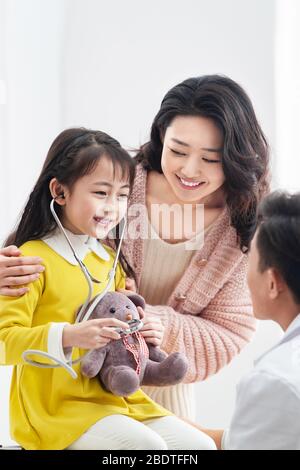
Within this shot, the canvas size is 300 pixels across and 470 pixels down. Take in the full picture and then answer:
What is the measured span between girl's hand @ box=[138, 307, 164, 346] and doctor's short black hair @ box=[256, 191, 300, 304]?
273mm

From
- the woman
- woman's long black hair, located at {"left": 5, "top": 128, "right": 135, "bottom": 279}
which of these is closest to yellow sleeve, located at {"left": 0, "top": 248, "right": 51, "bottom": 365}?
woman's long black hair, located at {"left": 5, "top": 128, "right": 135, "bottom": 279}

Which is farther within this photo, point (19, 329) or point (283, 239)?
point (19, 329)

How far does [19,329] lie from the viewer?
44.8 inches

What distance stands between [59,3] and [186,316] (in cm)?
64

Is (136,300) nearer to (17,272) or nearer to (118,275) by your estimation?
(118,275)

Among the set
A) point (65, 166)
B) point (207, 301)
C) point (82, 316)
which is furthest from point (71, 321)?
point (207, 301)

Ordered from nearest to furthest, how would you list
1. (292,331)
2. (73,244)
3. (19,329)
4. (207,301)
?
(292,331), (19,329), (73,244), (207,301)

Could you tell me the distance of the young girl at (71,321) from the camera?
1.14 m

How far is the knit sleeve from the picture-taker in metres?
1.42

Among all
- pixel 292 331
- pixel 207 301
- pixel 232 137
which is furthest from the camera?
pixel 207 301

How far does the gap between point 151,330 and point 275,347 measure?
28cm

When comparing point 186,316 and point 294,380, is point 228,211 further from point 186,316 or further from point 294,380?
point 294,380
